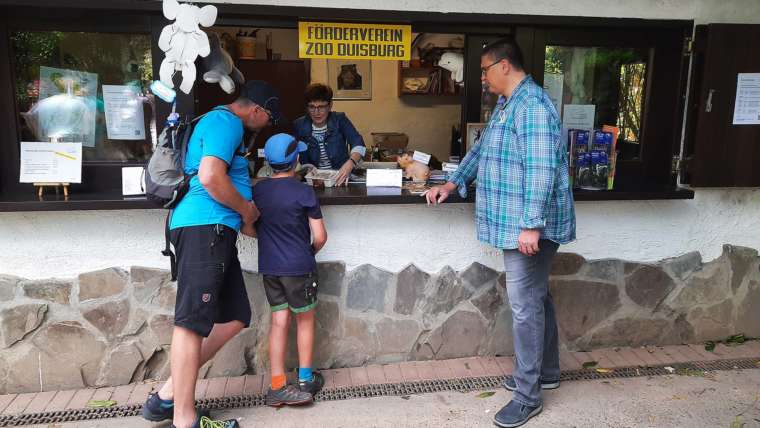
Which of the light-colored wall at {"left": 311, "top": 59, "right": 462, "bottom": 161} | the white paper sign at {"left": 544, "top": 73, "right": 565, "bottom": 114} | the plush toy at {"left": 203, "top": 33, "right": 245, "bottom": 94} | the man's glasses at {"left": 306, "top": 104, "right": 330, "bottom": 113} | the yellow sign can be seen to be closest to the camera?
the plush toy at {"left": 203, "top": 33, "right": 245, "bottom": 94}

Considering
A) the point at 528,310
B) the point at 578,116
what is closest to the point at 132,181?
the point at 528,310

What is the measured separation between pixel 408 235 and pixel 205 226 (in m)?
1.37

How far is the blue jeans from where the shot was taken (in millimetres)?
3012

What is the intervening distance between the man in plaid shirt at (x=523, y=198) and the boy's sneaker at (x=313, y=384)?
1.04 meters

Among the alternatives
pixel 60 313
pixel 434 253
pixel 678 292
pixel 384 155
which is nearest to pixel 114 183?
pixel 60 313

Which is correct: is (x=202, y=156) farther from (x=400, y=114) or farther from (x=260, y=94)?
(x=400, y=114)

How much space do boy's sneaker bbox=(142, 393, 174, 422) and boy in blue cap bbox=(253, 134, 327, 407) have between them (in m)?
0.54

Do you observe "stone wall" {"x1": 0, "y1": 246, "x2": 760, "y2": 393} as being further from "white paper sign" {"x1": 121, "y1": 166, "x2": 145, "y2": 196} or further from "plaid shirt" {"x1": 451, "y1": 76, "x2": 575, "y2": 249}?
"plaid shirt" {"x1": 451, "y1": 76, "x2": 575, "y2": 249}

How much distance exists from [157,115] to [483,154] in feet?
6.30

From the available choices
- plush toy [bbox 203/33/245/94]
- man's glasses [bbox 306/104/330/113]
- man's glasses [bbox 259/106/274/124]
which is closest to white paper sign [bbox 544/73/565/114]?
man's glasses [bbox 306/104/330/113]

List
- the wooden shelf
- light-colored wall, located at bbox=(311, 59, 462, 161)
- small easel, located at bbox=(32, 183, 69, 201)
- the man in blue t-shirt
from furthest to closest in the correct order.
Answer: light-colored wall, located at bbox=(311, 59, 462, 161) → the wooden shelf → small easel, located at bbox=(32, 183, 69, 201) → the man in blue t-shirt

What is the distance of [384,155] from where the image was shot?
20.3 feet

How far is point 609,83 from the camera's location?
3.95 meters

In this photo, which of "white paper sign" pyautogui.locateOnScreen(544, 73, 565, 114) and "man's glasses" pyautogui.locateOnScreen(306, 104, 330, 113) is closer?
"white paper sign" pyautogui.locateOnScreen(544, 73, 565, 114)
